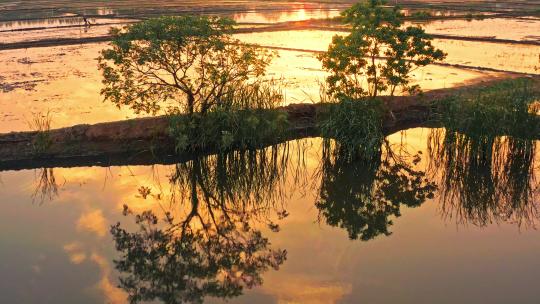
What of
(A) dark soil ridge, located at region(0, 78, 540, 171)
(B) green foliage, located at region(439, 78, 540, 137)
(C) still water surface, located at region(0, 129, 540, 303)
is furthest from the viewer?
(A) dark soil ridge, located at region(0, 78, 540, 171)

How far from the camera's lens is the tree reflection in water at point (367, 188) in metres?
8.77

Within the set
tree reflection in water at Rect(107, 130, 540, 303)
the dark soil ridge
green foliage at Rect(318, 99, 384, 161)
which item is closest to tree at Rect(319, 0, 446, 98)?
green foliage at Rect(318, 99, 384, 161)

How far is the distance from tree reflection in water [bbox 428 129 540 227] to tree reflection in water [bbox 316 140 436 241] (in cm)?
44

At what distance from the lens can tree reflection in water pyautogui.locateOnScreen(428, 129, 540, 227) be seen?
28.9ft

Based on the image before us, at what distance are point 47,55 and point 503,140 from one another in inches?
661

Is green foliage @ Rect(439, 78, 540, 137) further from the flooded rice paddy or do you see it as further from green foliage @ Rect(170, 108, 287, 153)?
green foliage @ Rect(170, 108, 287, 153)

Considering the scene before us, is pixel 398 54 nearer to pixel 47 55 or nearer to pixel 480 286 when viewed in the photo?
pixel 480 286

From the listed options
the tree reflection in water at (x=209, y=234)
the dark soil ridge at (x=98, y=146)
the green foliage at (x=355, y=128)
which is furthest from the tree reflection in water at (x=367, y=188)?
the dark soil ridge at (x=98, y=146)

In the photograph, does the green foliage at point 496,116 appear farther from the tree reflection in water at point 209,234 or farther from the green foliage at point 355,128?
the tree reflection in water at point 209,234

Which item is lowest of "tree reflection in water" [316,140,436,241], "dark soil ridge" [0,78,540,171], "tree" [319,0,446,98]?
"tree reflection in water" [316,140,436,241]

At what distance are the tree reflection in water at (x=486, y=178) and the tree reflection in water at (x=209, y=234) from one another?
291 centimetres

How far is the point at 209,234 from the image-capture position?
8.26m

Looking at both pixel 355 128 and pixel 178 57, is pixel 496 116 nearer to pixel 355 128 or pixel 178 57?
pixel 355 128

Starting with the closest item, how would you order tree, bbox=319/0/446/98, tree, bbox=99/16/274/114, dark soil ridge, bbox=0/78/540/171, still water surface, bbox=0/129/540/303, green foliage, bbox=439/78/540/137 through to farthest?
still water surface, bbox=0/129/540/303 < green foliage, bbox=439/78/540/137 < tree, bbox=99/16/274/114 < dark soil ridge, bbox=0/78/540/171 < tree, bbox=319/0/446/98
